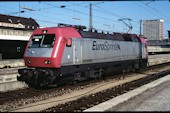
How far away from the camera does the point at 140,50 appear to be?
26516mm

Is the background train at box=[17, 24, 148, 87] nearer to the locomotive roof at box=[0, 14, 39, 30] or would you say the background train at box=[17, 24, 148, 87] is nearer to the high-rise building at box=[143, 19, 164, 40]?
the locomotive roof at box=[0, 14, 39, 30]

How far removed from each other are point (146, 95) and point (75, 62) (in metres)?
5.56

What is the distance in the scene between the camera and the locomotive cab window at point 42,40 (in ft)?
50.2

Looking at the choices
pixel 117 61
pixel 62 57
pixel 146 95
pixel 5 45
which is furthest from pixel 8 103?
pixel 5 45

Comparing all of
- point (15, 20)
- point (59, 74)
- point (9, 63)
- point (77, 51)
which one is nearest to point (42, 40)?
point (77, 51)

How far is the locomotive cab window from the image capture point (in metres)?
15.3

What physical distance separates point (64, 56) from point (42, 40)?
64.6 inches

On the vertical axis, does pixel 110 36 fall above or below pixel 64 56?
above

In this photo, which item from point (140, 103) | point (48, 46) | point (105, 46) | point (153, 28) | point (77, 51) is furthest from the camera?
point (153, 28)

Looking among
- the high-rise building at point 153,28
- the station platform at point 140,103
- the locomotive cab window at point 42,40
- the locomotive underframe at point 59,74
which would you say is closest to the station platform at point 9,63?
the locomotive underframe at point 59,74

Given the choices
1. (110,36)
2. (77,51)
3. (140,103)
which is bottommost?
(140,103)

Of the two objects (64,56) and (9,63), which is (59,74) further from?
(9,63)

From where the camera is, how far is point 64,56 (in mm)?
15180

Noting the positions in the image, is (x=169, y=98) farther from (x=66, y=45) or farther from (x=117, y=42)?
(x=117, y=42)
